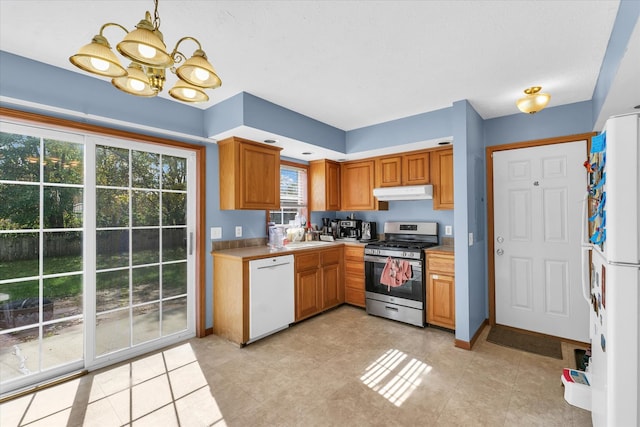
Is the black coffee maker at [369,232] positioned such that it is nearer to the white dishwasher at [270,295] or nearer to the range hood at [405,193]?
the range hood at [405,193]

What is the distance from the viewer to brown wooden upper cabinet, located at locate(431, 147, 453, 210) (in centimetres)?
363

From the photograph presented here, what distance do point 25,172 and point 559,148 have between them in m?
4.89

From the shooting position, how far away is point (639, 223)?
123 centimetres

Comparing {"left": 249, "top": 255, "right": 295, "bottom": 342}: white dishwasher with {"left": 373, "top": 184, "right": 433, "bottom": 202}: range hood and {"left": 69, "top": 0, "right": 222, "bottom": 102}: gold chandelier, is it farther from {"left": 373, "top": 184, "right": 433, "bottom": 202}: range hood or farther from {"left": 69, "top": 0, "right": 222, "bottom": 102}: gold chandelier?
{"left": 69, "top": 0, "right": 222, "bottom": 102}: gold chandelier

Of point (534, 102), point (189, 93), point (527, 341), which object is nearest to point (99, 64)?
point (189, 93)

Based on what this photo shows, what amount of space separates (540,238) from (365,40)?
9.34ft

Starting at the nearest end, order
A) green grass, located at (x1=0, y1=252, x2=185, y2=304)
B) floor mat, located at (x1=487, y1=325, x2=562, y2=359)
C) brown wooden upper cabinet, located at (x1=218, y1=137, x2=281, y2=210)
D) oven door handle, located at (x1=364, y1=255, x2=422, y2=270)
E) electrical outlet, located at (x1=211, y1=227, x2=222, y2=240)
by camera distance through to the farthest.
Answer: green grass, located at (x1=0, y1=252, x2=185, y2=304)
floor mat, located at (x1=487, y1=325, x2=562, y2=359)
brown wooden upper cabinet, located at (x1=218, y1=137, x2=281, y2=210)
electrical outlet, located at (x1=211, y1=227, x2=222, y2=240)
oven door handle, located at (x1=364, y1=255, x2=422, y2=270)

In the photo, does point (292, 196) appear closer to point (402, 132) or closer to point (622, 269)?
point (402, 132)

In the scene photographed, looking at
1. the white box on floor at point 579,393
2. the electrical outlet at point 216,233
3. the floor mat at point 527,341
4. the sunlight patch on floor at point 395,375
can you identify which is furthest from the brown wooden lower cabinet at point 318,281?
the white box on floor at point 579,393

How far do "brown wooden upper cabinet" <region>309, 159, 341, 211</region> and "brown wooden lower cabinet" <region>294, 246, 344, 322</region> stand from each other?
0.74 metres

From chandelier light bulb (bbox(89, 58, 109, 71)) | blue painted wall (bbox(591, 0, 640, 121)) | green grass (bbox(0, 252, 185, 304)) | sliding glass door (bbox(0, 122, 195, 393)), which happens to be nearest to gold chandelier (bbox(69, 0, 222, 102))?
chandelier light bulb (bbox(89, 58, 109, 71))

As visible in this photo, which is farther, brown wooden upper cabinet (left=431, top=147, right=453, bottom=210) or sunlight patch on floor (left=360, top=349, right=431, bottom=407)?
brown wooden upper cabinet (left=431, top=147, right=453, bottom=210)

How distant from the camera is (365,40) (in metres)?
2.00

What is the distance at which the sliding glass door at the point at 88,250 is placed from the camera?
224 centimetres
